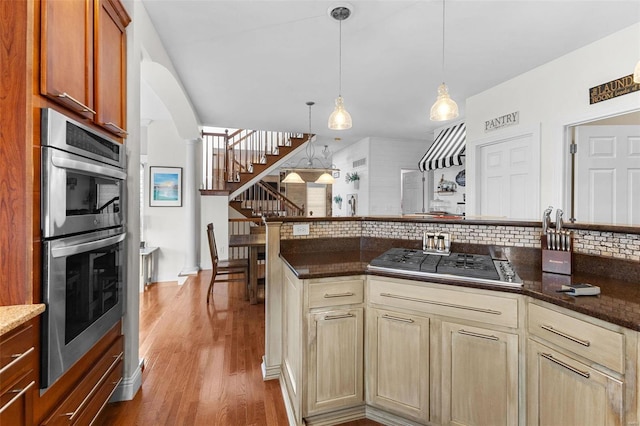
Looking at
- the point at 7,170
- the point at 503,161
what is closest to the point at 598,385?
the point at 7,170

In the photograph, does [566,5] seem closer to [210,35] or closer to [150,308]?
[210,35]

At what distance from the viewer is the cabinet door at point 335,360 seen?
1787 mm

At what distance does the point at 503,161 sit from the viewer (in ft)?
13.4

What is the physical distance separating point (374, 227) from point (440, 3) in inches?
72.6

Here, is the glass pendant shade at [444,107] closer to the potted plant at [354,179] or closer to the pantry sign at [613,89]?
the pantry sign at [613,89]

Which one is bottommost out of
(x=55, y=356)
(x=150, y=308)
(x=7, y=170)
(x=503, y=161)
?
(x=150, y=308)

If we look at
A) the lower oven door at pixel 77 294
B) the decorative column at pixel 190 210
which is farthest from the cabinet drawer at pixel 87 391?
the decorative column at pixel 190 210

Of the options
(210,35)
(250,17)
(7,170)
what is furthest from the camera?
(210,35)

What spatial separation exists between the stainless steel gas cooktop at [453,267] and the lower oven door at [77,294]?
1505mm

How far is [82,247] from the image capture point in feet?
4.78

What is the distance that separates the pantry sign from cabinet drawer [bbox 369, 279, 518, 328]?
2654 mm

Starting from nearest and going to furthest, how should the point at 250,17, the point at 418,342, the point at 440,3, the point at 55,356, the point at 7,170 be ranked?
the point at 7,170 < the point at 55,356 < the point at 418,342 < the point at 440,3 < the point at 250,17

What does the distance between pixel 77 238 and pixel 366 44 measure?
2897 mm

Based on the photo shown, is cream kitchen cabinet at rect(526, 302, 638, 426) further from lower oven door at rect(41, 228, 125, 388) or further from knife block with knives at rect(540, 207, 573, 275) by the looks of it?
lower oven door at rect(41, 228, 125, 388)
